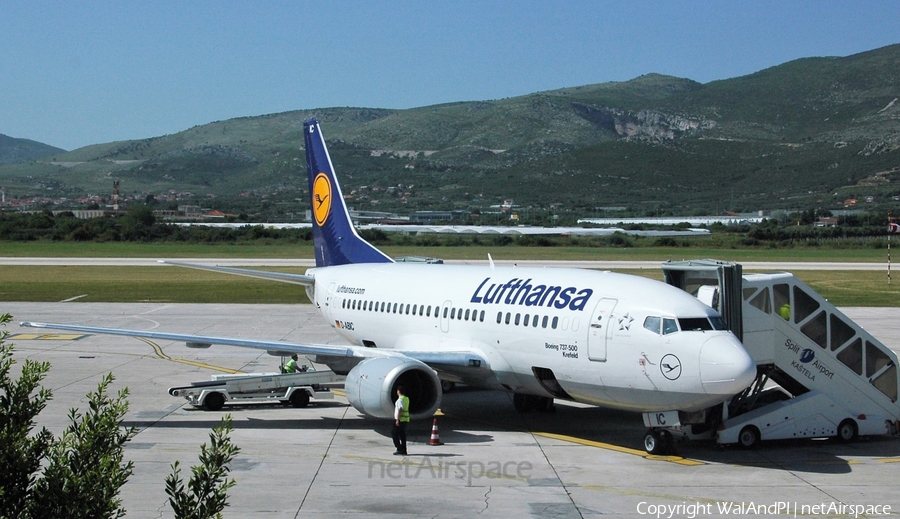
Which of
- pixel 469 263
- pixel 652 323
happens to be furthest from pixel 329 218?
pixel 469 263

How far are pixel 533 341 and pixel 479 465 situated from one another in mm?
3457

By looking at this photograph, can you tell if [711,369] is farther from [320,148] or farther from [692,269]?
[320,148]

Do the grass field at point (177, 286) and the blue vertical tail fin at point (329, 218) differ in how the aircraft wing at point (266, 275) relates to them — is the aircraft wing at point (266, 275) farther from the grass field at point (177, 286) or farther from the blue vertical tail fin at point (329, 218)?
the grass field at point (177, 286)

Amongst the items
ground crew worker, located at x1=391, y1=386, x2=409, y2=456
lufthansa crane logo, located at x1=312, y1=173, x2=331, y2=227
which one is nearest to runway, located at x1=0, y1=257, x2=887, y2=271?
lufthansa crane logo, located at x1=312, y1=173, x2=331, y2=227

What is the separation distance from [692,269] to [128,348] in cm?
2314

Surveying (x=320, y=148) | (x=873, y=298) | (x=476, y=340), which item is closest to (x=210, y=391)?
(x=476, y=340)

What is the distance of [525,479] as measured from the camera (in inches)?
717

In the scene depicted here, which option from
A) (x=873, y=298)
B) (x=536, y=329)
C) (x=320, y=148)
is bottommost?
(x=873, y=298)

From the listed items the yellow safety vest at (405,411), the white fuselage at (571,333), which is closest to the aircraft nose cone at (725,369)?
the white fuselage at (571,333)

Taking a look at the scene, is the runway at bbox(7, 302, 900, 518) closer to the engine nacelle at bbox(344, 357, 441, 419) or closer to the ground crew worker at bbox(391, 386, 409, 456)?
the ground crew worker at bbox(391, 386, 409, 456)

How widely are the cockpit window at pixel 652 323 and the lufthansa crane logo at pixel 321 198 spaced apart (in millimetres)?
15854

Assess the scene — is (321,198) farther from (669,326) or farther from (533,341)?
(669,326)

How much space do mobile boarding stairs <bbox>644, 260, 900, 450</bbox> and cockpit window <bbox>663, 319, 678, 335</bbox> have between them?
196 cm

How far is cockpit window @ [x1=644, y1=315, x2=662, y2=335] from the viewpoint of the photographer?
19.4 meters
